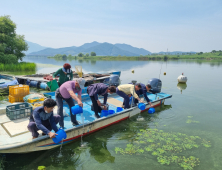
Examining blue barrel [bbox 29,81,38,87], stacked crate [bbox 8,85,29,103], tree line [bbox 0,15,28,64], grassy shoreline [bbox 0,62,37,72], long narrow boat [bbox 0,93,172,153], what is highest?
tree line [bbox 0,15,28,64]

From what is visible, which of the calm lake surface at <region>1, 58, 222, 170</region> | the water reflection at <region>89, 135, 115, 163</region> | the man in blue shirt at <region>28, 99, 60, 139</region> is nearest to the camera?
the man in blue shirt at <region>28, 99, 60, 139</region>

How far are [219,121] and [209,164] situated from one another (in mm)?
4278

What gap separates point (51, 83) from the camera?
9.26 m

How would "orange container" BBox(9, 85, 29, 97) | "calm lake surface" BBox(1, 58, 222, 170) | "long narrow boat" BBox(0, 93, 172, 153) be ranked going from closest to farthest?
"long narrow boat" BBox(0, 93, 172, 153), "calm lake surface" BBox(1, 58, 222, 170), "orange container" BBox(9, 85, 29, 97)

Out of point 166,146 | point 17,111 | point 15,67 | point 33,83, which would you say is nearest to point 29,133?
point 17,111

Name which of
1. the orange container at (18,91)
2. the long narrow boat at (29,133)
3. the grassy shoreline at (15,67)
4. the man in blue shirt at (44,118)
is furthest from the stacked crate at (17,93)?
the grassy shoreline at (15,67)

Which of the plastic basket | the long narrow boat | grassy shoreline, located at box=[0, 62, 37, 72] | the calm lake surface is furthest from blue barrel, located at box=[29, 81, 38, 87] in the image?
the calm lake surface

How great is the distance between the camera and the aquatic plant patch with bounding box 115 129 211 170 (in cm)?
475

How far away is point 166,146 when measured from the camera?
5.45 meters

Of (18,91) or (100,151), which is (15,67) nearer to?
(18,91)

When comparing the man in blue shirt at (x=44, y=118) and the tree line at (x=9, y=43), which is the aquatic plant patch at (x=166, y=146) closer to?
the man in blue shirt at (x=44, y=118)

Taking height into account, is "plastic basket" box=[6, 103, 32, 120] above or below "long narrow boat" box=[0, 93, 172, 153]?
above

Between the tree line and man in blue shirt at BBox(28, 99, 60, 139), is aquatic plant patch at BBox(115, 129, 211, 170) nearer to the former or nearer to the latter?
man in blue shirt at BBox(28, 99, 60, 139)

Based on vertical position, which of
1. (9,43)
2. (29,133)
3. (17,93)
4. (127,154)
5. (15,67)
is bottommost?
(127,154)
